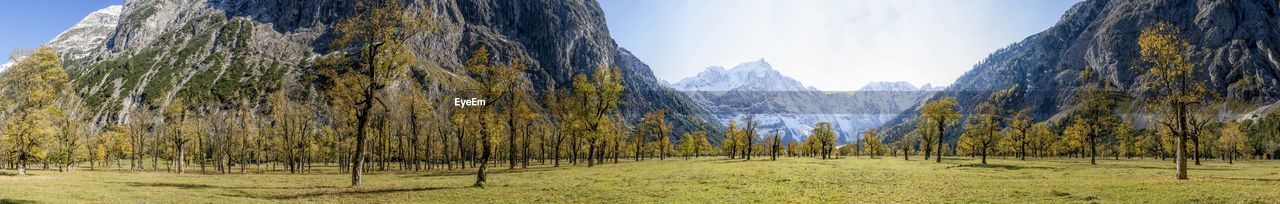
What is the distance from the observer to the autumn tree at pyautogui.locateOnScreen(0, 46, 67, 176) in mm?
54594

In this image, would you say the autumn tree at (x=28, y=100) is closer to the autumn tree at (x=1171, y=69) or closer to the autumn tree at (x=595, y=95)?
the autumn tree at (x=595, y=95)

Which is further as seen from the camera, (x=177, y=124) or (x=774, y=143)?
(x=774, y=143)

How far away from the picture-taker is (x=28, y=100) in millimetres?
55125

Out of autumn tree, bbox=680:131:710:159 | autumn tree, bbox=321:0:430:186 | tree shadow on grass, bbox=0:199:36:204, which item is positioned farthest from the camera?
autumn tree, bbox=680:131:710:159

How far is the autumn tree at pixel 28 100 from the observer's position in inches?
2149

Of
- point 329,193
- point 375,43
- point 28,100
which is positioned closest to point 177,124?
point 28,100

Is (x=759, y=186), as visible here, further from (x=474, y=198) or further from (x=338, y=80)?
(x=338, y=80)

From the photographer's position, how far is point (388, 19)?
37281 millimetres

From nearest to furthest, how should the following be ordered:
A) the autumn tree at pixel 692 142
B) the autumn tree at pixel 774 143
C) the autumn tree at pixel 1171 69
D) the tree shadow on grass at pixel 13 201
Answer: the tree shadow on grass at pixel 13 201 < the autumn tree at pixel 1171 69 < the autumn tree at pixel 774 143 < the autumn tree at pixel 692 142

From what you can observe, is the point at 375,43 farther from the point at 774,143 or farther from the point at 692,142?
the point at 692,142

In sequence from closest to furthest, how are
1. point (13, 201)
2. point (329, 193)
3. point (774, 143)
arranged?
1. point (13, 201)
2. point (329, 193)
3. point (774, 143)

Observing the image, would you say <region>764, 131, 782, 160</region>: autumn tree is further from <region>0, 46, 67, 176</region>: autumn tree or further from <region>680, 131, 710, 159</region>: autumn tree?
<region>0, 46, 67, 176</region>: autumn tree

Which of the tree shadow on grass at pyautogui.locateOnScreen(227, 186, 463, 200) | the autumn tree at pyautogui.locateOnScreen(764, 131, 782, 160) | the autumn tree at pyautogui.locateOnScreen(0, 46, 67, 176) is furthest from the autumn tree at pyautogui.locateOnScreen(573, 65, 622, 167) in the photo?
the autumn tree at pyautogui.locateOnScreen(0, 46, 67, 176)

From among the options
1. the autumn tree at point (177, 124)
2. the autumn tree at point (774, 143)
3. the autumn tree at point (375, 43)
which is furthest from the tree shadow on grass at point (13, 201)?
the autumn tree at point (774, 143)
